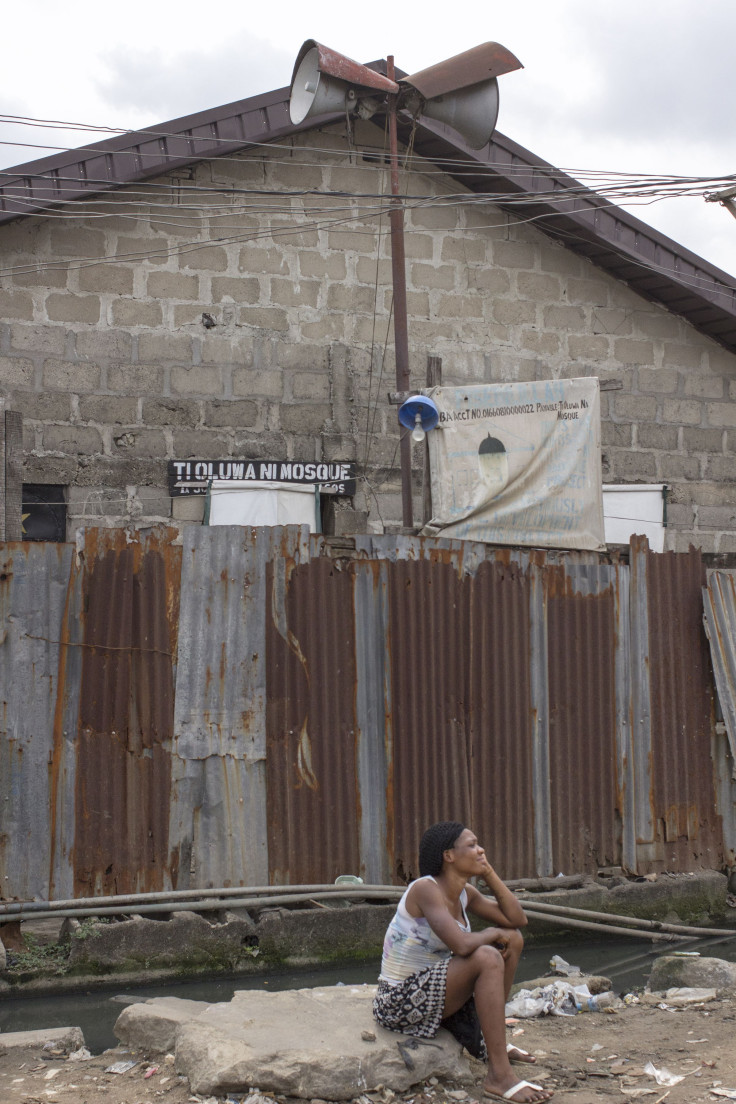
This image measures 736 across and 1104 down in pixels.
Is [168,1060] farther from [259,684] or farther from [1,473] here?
[1,473]

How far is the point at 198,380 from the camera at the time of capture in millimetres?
9781

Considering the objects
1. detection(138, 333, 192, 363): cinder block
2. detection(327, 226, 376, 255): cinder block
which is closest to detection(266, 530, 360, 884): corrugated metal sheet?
detection(138, 333, 192, 363): cinder block

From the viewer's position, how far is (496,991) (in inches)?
165

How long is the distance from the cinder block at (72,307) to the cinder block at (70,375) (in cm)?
39

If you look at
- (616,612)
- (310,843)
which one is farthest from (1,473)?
(616,612)

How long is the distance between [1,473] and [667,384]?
7.47 metres

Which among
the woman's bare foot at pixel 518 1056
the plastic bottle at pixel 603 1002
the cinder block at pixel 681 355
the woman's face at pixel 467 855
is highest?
the cinder block at pixel 681 355

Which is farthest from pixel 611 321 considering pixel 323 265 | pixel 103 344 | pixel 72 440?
pixel 72 440

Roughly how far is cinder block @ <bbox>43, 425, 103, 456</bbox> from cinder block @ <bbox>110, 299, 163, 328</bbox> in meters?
1.02

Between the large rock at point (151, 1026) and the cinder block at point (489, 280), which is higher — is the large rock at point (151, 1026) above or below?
below

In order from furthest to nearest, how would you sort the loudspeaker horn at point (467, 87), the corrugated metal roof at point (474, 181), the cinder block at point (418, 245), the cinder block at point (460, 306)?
the cinder block at point (460, 306)
the cinder block at point (418, 245)
the corrugated metal roof at point (474, 181)
the loudspeaker horn at point (467, 87)

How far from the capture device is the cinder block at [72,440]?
9352 millimetres

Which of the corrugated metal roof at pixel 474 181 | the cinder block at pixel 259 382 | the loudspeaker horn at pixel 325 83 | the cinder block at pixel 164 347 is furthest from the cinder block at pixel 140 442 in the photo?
the loudspeaker horn at pixel 325 83

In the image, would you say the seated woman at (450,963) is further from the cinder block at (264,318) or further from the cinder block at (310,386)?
the cinder block at (264,318)
